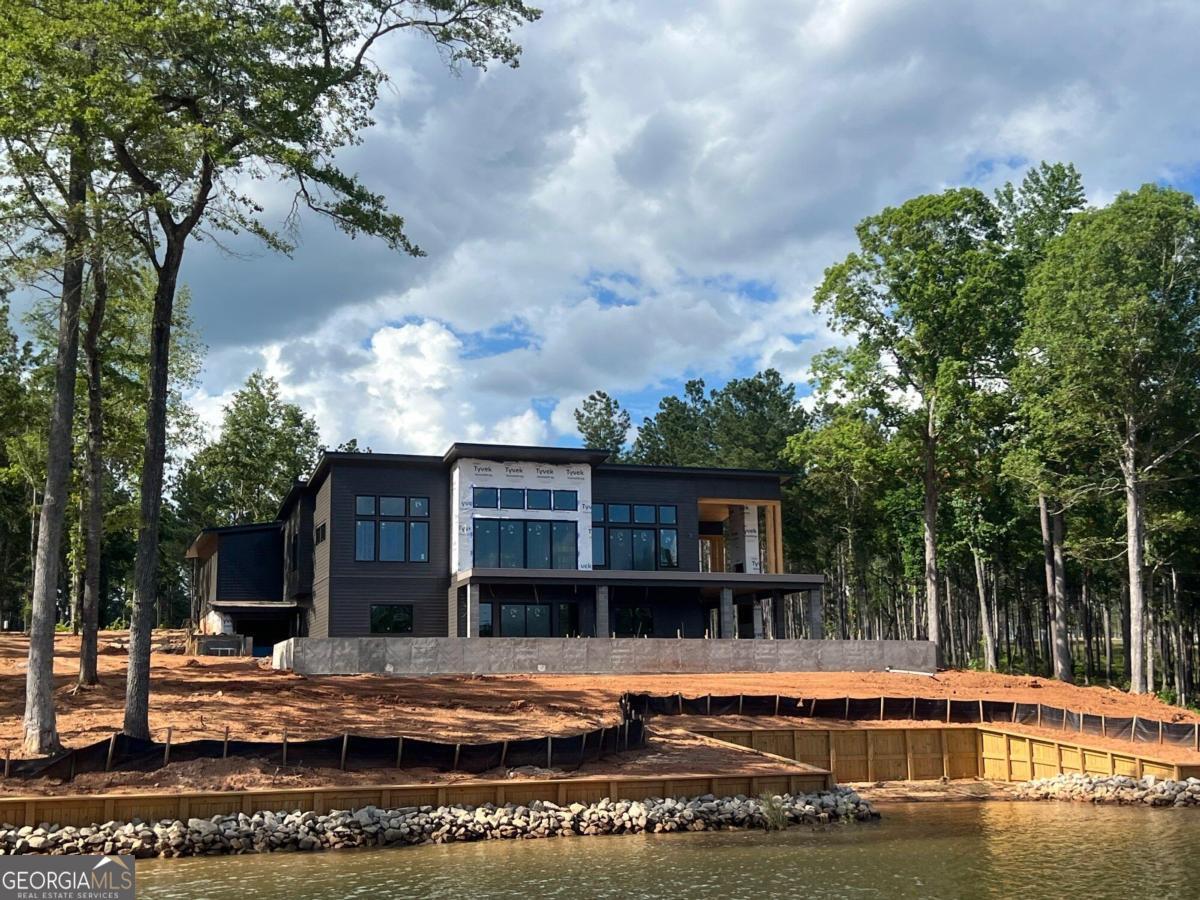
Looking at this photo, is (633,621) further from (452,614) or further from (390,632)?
(390,632)

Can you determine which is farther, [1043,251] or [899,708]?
[1043,251]

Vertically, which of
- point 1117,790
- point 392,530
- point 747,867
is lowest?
point 1117,790

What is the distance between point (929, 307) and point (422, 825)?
3056 cm

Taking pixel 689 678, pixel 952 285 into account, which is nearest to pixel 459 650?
pixel 689 678

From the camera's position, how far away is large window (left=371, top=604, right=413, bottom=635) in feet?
121

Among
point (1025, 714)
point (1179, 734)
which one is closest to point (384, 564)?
point (1025, 714)

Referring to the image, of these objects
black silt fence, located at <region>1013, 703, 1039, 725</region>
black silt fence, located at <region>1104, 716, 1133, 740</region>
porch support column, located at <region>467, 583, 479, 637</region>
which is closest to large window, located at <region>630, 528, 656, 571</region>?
porch support column, located at <region>467, 583, 479, 637</region>

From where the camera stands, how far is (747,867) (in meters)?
15.5

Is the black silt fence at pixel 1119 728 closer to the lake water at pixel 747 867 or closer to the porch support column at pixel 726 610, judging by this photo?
the lake water at pixel 747 867

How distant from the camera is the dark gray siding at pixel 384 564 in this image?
36562mm

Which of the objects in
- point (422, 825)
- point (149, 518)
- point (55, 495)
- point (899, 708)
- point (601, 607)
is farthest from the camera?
point (601, 607)

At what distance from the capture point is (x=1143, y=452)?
37.2 metres

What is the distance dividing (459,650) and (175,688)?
8.72 meters

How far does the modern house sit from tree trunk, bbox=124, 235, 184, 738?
609 inches
